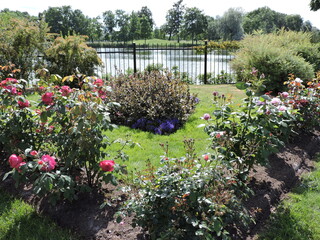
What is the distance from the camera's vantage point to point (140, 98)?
5578mm

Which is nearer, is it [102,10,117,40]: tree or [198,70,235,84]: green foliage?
[198,70,235,84]: green foliage

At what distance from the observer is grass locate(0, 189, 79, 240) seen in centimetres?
258

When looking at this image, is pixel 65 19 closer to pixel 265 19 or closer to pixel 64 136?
pixel 265 19

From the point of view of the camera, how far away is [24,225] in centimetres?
274

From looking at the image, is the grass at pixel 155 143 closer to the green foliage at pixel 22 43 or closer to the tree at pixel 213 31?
the green foliage at pixel 22 43

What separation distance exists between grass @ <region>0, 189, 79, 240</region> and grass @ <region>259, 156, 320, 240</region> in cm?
191

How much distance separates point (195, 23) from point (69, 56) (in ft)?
216

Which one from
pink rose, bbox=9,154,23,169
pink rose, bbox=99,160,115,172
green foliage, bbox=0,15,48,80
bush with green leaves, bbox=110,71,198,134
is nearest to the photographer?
pink rose, bbox=9,154,23,169

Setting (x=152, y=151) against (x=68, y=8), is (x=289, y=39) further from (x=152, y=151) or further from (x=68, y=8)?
(x=68, y=8)

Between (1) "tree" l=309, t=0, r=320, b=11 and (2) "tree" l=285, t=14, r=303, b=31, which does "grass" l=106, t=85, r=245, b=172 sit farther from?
(2) "tree" l=285, t=14, r=303, b=31

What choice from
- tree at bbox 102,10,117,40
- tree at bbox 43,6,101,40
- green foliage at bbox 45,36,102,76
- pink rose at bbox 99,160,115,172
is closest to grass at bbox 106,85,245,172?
pink rose at bbox 99,160,115,172

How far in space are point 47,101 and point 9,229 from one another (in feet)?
4.14

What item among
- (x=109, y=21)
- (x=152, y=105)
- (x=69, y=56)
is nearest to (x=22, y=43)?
(x=69, y=56)

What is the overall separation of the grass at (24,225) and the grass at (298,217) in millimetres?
1914
